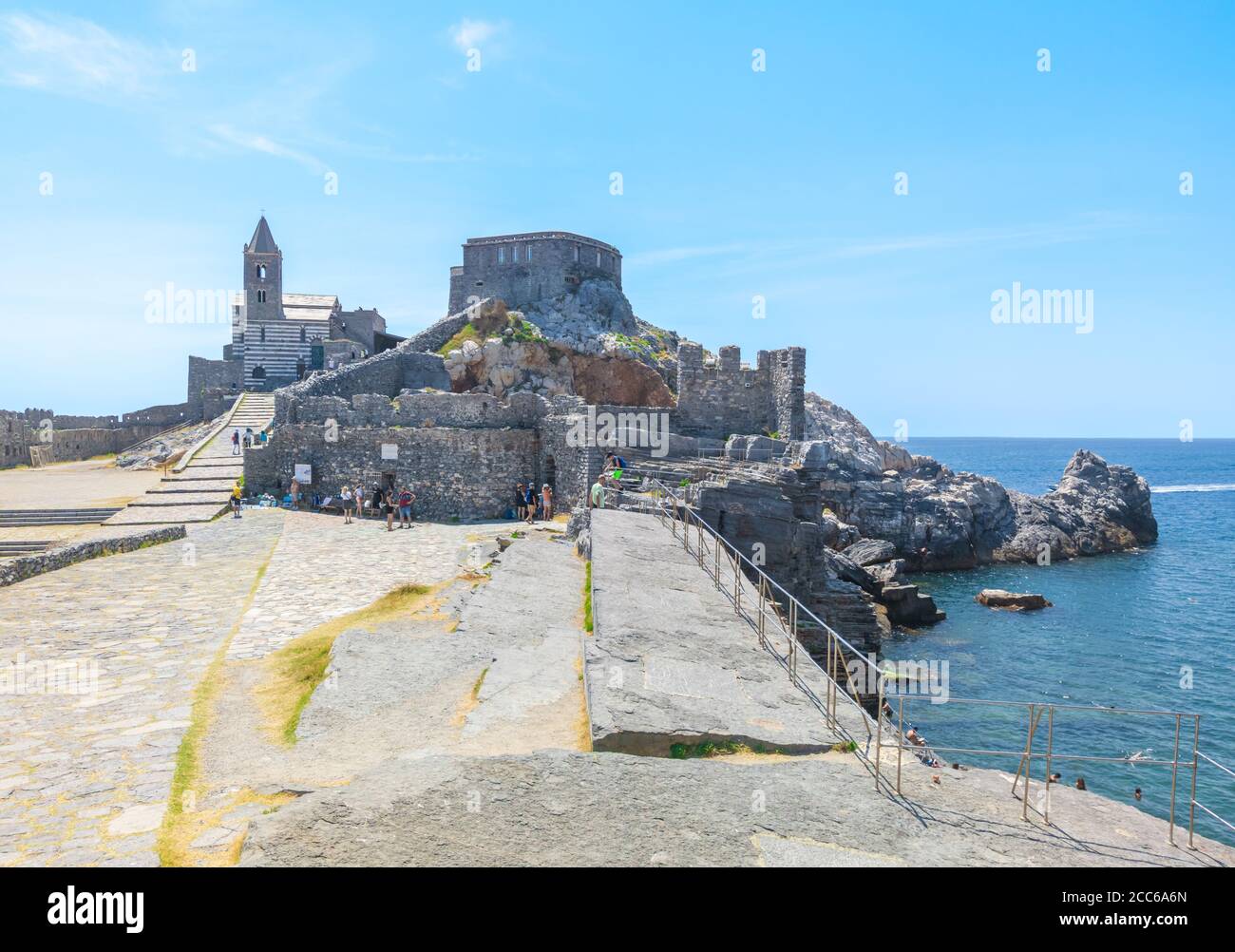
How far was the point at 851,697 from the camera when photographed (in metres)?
9.35

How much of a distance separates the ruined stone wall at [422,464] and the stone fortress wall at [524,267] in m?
18.0

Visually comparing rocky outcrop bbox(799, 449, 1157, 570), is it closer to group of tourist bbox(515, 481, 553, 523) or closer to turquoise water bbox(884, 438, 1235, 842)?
turquoise water bbox(884, 438, 1235, 842)

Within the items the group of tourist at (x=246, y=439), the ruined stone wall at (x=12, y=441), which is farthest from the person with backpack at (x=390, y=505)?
the ruined stone wall at (x=12, y=441)

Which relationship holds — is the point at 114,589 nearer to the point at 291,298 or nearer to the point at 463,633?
the point at 463,633

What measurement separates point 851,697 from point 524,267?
39.6m

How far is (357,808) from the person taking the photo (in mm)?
5020

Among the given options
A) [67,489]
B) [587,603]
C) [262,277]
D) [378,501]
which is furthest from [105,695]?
[262,277]

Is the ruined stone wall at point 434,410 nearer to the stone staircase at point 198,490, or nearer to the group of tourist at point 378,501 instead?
the group of tourist at point 378,501

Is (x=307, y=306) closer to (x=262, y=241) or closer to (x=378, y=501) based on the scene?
(x=262, y=241)

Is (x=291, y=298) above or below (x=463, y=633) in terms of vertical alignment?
above

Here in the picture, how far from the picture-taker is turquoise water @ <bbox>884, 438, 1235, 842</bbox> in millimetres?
20531

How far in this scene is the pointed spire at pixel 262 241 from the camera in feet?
170

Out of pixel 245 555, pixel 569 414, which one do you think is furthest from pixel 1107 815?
pixel 569 414
